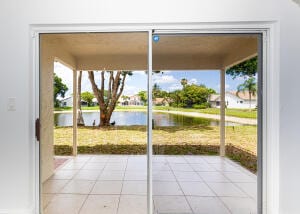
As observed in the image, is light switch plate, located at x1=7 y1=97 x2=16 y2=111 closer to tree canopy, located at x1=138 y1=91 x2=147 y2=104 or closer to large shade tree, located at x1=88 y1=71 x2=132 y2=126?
tree canopy, located at x1=138 y1=91 x2=147 y2=104

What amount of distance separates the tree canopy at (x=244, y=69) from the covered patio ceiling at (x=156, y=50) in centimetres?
7

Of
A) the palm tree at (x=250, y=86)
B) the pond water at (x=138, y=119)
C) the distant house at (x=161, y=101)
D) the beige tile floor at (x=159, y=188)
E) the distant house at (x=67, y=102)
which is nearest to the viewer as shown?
the palm tree at (x=250, y=86)

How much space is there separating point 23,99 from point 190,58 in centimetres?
240

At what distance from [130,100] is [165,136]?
3.15 metres

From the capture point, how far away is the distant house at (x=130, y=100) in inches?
254

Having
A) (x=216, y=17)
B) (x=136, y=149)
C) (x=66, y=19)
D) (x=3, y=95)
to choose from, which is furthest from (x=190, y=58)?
(x=136, y=149)

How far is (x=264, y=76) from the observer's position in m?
2.48

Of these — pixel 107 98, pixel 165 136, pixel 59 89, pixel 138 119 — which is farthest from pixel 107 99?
pixel 165 136

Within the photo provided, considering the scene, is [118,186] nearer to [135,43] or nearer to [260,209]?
[260,209]

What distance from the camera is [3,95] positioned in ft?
8.07

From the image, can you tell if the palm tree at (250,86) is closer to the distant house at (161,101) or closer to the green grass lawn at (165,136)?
the green grass lawn at (165,136)

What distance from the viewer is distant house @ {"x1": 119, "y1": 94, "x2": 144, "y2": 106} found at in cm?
644

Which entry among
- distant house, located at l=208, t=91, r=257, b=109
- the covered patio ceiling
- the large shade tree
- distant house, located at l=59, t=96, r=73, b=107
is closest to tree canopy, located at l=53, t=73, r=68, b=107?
distant house, located at l=59, t=96, r=73, b=107

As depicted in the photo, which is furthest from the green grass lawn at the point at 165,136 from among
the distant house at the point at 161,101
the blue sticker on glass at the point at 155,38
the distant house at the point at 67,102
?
the blue sticker on glass at the point at 155,38
